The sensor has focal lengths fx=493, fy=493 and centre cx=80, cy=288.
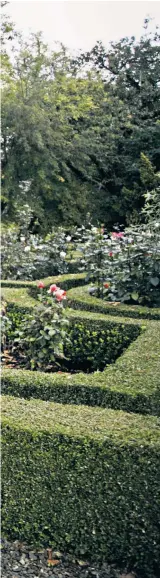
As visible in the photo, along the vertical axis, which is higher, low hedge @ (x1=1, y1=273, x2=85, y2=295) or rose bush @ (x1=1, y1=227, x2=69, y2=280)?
rose bush @ (x1=1, y1=227, x2=69, y2=280)

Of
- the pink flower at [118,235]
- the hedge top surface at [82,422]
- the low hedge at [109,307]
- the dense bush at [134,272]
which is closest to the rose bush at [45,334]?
the low hedge at [109,307]

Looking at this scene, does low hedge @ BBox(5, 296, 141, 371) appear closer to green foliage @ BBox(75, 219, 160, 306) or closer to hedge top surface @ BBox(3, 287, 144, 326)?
hedge top surface @ BBox(3, 287, 144, 326)

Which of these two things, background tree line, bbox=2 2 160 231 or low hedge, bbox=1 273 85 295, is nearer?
low hedge, bbox=1 273 85 295

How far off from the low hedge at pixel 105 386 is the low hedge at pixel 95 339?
0.76 metres

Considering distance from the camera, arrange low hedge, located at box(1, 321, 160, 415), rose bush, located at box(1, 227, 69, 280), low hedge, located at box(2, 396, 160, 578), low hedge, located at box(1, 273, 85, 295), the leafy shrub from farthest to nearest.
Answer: rose bush, located at box(1, 227, 69, 280)
low hedge, located at box(1, 273, 85, 295)
the leafy shrub
low hedge, located at box(1, 321, 160, 415)
low hedge, located at box(2, 396, 160, 578)

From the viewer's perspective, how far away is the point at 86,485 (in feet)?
6.84

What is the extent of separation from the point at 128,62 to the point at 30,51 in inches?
120

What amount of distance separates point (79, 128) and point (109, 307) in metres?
10.7

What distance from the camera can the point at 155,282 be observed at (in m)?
4.41

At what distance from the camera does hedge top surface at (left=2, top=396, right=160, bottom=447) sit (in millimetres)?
2061

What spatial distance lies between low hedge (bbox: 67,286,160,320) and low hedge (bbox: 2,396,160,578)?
1.93m

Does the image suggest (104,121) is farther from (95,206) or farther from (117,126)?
(95,206)

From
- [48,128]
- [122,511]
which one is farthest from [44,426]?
[48,128]

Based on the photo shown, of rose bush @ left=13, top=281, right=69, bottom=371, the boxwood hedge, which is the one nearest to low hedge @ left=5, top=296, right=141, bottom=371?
the boxwood hedge
